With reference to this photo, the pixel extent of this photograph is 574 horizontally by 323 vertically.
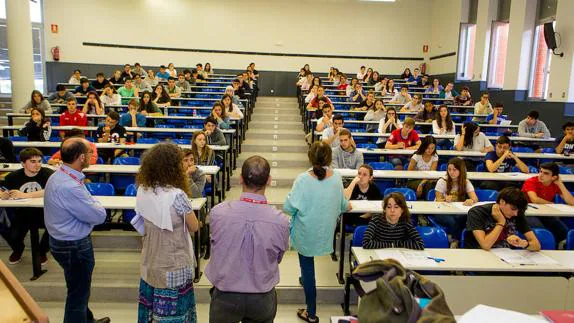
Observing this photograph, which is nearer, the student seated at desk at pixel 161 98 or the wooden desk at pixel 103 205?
the wooden desk at pixel 103 205

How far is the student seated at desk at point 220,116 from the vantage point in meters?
7.52

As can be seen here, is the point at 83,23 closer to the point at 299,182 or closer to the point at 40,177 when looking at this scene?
the point at 40,177

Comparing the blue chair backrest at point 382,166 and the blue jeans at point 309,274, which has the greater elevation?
the blue chair backrest at point 382,166

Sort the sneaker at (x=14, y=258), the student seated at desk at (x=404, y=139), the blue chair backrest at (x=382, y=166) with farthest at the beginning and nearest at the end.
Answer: the student seated at desk at (x=404, y=139) < the blue chair backrest at (x=382, y=166) < the sneaker at (x=14, y=258)

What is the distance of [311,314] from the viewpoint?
354 centimetres

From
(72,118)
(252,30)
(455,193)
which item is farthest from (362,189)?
(252,30)

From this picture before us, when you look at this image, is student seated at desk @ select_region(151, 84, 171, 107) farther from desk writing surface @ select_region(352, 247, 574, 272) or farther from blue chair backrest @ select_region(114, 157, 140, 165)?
desk writing surface @ select_region(352, 247, 574, 272)

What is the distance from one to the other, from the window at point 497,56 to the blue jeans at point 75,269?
12.7 m

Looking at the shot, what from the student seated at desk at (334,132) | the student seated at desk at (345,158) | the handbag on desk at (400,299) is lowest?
the student seated at desk at (345,158)

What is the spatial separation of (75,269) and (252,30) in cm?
1476

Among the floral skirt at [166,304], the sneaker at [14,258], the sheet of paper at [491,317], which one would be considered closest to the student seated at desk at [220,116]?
the sneaker at [14,258]

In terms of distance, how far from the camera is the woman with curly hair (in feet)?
7.77

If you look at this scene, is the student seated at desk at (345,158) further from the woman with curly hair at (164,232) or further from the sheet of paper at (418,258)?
the woman with curly hair at (164,232)

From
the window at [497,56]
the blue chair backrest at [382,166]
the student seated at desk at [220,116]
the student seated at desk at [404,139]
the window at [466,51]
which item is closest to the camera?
the blue chair backrest at [382,166]
